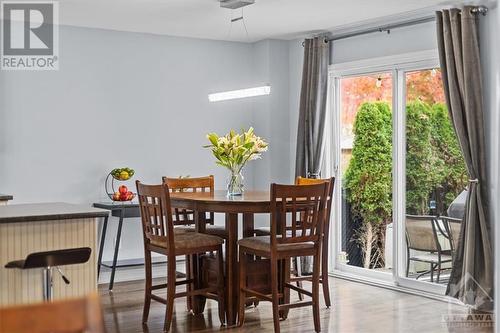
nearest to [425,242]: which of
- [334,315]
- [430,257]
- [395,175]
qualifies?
[430,257]

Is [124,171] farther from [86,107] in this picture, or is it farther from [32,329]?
[32,329]

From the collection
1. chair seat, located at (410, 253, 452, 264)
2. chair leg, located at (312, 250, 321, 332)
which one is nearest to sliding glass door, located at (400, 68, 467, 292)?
chair seat, located at (410, 253, 452, 264)

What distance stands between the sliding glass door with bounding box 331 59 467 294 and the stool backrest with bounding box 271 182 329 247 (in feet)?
5.45

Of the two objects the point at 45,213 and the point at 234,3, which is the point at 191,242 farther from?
the point at 234,3

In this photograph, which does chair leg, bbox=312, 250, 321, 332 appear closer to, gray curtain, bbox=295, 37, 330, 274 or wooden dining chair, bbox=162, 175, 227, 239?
wooden dining chair, bbox=162, 175, 227, 239

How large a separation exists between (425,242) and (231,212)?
7.35 ft

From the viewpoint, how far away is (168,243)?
192 inches

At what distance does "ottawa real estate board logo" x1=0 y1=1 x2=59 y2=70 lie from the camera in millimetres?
6207

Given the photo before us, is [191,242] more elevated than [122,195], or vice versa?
[122,195]

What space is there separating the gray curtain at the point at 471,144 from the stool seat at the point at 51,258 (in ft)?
10.7

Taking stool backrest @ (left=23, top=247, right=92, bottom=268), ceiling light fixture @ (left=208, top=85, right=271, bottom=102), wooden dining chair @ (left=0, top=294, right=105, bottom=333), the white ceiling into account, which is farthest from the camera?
the white ceiling

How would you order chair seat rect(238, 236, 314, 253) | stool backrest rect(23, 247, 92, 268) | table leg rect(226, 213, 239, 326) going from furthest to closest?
table leg rect(226, 213, 239, 326), chair seat rect(238, 236, 314, 253), stool backrest rect(23, 247, 92, 268)

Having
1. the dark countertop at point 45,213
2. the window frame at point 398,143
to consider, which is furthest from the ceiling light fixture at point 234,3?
the dark countertop at point 45,213

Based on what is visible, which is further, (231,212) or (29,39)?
(29,39)
